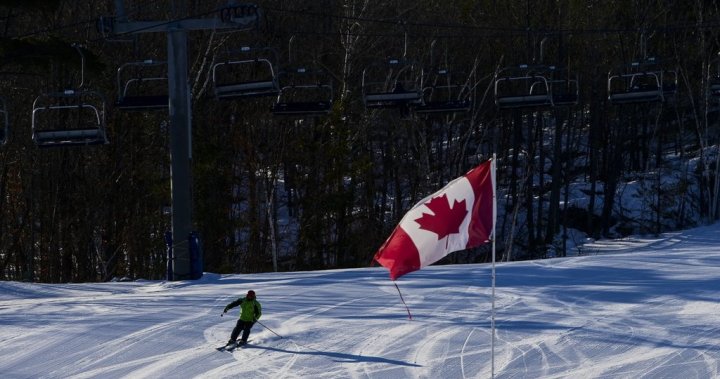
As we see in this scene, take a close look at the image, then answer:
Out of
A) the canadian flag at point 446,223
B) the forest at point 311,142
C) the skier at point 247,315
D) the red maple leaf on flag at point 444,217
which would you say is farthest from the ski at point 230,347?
the forest at point 311,142

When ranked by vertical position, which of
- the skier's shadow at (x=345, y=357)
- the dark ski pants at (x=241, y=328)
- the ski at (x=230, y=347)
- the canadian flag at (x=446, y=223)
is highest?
the canadian flag at (x=446, y=223)

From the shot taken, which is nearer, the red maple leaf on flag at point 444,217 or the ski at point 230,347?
the red maple leaf on flag at point 444,217

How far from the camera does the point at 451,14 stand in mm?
43781

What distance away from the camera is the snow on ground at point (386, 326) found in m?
15.2

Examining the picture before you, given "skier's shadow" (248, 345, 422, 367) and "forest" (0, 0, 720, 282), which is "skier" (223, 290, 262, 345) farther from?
"forest" (0, 0, 720, 282)

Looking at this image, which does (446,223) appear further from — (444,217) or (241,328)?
(241,328)

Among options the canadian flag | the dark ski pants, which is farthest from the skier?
the canadian flag

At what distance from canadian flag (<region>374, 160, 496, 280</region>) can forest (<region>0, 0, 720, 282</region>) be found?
1949cm

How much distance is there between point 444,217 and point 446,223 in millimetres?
70

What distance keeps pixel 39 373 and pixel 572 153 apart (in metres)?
39.3

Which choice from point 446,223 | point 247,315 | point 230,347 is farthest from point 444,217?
point 230,347

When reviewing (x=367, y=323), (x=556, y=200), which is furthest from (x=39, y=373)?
(x=556, y=200)

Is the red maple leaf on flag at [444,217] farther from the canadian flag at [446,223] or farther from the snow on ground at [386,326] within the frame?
the snow on ground at [386,326]

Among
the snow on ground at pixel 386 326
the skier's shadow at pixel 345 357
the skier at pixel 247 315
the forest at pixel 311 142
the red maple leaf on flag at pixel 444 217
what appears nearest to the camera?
the red maple leaf on flag at pixel 444 217
